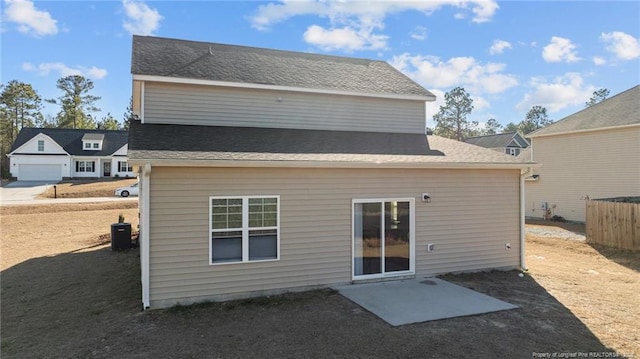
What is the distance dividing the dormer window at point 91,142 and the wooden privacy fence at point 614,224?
147ft

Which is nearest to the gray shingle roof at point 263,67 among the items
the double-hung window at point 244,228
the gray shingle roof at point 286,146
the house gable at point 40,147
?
the gray shingle roof at point 286,146

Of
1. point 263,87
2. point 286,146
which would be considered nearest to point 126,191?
point 263,87

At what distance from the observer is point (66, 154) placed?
40.3 m

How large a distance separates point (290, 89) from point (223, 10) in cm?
509

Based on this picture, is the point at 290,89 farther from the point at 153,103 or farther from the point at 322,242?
the point at 322,242

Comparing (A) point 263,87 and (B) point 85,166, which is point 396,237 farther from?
(B) point 85,166

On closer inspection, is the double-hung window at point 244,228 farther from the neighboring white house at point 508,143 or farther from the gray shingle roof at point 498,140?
the gray shingle roof at point 498,140

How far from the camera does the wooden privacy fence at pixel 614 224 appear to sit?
1230 cm

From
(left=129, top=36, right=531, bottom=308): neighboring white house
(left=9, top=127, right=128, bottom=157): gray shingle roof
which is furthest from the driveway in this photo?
(left=129, top=36, right=531, bottom=308): neighboring white house

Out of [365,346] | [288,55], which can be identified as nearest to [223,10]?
[288,55]

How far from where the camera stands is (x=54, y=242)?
14.4 meters

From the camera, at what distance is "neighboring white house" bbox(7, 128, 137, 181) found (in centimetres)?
3922

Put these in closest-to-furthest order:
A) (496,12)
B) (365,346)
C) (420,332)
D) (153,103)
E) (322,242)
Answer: (365,346) < (420,332) < (322,242) < (153,103) < (496,12)

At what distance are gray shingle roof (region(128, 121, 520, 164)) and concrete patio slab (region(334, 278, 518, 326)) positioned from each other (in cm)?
275
